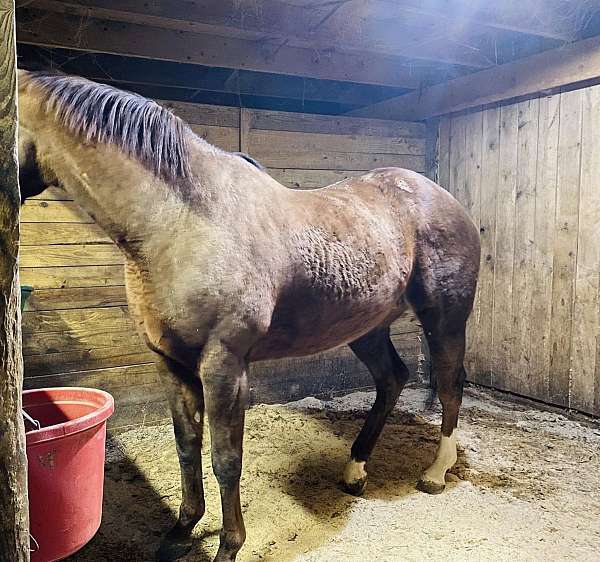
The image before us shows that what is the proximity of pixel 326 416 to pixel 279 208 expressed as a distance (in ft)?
5.44

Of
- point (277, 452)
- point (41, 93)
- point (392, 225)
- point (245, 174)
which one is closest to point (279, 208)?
point (245, 174)

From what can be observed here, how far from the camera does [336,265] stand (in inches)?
74.0

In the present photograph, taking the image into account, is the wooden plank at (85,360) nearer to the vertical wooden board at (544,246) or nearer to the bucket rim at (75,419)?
the bucket rim at (75,419)

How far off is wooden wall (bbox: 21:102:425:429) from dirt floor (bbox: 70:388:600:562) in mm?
255

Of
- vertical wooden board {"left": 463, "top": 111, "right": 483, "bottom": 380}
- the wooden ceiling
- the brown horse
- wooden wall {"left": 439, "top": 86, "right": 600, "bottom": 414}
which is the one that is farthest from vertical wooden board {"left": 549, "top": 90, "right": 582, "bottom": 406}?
the brown horse

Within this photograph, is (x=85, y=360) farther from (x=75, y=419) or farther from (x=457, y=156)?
(x=457, y=156)

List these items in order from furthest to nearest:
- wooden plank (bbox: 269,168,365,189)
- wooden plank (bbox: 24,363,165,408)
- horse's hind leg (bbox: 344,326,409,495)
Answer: wooden plank (bbox: 269,168,365,189)
wooden plank (bbox: 24,363,165,408)
horse's hind leg (bbox: 344,326,409,495)

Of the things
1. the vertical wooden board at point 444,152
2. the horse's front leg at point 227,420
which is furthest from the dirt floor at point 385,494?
the vertical wooden board at point 444,152

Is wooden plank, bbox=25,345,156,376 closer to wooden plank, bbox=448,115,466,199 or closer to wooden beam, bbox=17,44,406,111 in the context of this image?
wooden beam, bbox=17,44,406,111

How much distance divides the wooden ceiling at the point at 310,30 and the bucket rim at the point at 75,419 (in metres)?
1.62

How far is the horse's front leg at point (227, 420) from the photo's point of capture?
155cm

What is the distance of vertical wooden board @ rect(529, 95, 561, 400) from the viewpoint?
10.0 ft

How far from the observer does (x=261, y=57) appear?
2.91m

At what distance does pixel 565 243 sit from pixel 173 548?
250 cm
